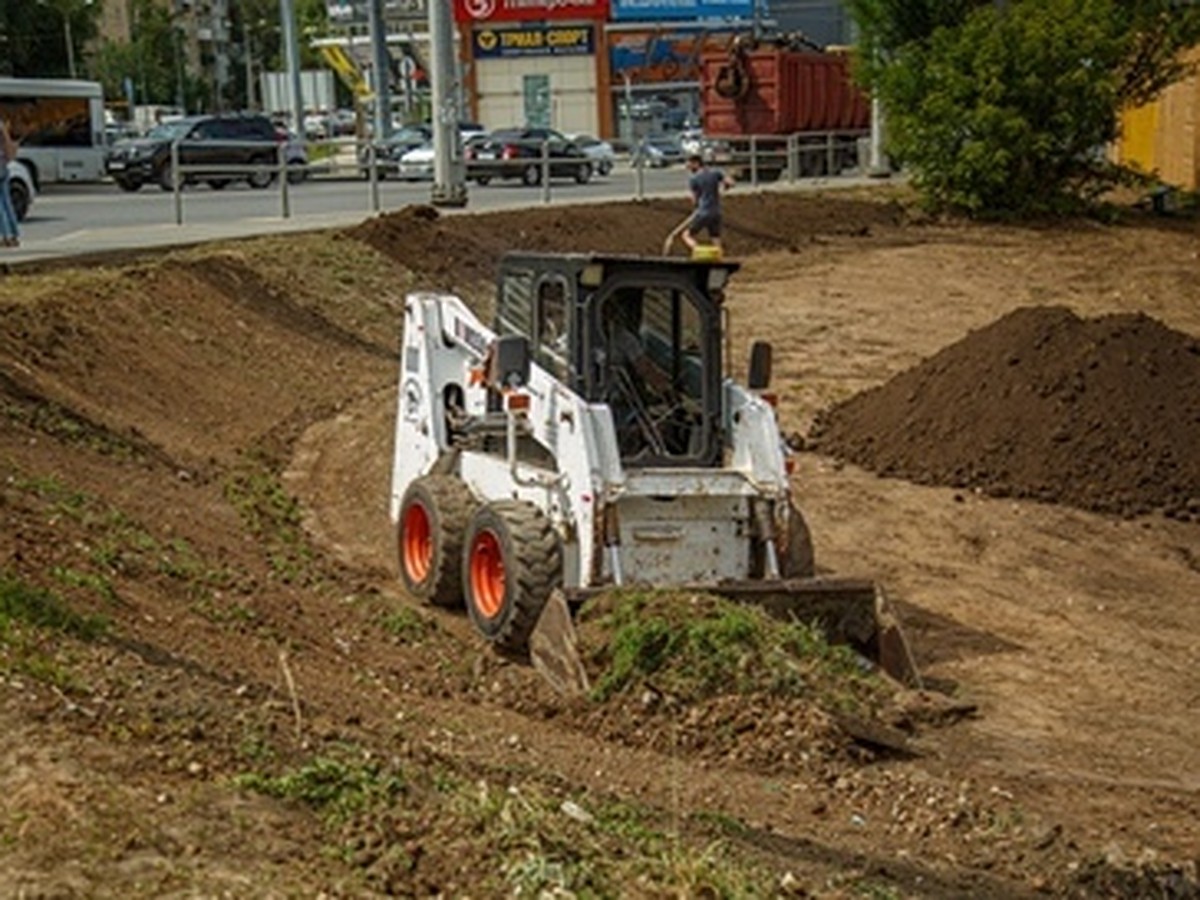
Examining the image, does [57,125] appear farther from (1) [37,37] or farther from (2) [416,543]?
(2) [416,543]

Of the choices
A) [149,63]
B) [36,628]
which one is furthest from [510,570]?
[149,63]

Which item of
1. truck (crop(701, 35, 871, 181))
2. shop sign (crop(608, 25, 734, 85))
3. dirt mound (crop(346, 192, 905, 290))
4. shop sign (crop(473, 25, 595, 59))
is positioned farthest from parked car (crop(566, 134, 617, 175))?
shop sign (crop(608, 25, 734, 85))

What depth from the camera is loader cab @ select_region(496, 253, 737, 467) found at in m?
12.5

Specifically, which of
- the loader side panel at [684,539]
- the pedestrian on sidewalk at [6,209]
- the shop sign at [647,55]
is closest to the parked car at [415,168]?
the pedestrian on sidewalk at [6,209]

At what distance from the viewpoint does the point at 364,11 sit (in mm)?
87562

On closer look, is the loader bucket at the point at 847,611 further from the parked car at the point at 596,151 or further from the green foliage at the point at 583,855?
the parked car at the point at 596,151

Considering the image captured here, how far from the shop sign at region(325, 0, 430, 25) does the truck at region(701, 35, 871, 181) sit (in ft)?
82.9

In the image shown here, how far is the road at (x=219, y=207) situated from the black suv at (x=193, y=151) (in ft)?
1.34

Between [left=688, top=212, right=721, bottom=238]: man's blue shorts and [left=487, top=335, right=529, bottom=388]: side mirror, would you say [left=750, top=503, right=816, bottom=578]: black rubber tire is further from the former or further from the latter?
[left=688, top=212, right=721, bottom=238]: man's blue shorts

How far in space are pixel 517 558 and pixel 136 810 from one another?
18.2 feet

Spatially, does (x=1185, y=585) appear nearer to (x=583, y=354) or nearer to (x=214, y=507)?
(x=583, y=354)

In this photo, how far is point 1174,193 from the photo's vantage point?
43969 millimetres

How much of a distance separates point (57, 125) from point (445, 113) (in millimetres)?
18832

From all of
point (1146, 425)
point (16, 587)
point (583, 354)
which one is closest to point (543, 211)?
point (1146, 425)
